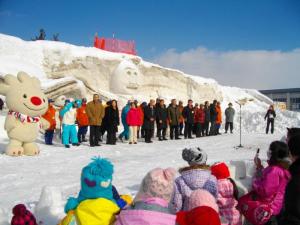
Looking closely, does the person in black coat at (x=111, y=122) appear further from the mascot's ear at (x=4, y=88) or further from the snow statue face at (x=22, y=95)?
the mascot's ear at (x=4, y=88)

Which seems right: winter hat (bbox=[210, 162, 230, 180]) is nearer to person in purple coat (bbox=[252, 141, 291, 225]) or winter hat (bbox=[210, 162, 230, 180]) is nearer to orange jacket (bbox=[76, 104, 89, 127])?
person in purple coat (bbox=[252, 141, 291, 225])

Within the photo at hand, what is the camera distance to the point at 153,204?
8.72 ft

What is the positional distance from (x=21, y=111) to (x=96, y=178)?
7670 mm

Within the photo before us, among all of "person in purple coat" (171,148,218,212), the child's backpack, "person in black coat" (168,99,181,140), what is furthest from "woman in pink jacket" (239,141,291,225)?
"person in black coat" (168,99,181,140)

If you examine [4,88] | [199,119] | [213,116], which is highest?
[4,88]

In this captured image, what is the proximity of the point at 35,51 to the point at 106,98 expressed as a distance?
6.86 metres

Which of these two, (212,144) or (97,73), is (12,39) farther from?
(212,144)

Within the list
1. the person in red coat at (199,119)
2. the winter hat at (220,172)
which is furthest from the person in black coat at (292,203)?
the person in red coat at (199,119)

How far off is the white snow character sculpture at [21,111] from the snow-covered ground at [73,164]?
46 centimetres

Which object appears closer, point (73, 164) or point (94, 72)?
point (73, 164)

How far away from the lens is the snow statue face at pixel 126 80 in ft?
77.6

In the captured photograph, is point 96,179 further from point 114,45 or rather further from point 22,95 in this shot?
point 114,45

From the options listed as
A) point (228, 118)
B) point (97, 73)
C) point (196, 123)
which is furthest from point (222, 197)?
point (97, 73)

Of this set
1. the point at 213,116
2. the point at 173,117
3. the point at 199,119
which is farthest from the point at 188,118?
the point at 213,116
